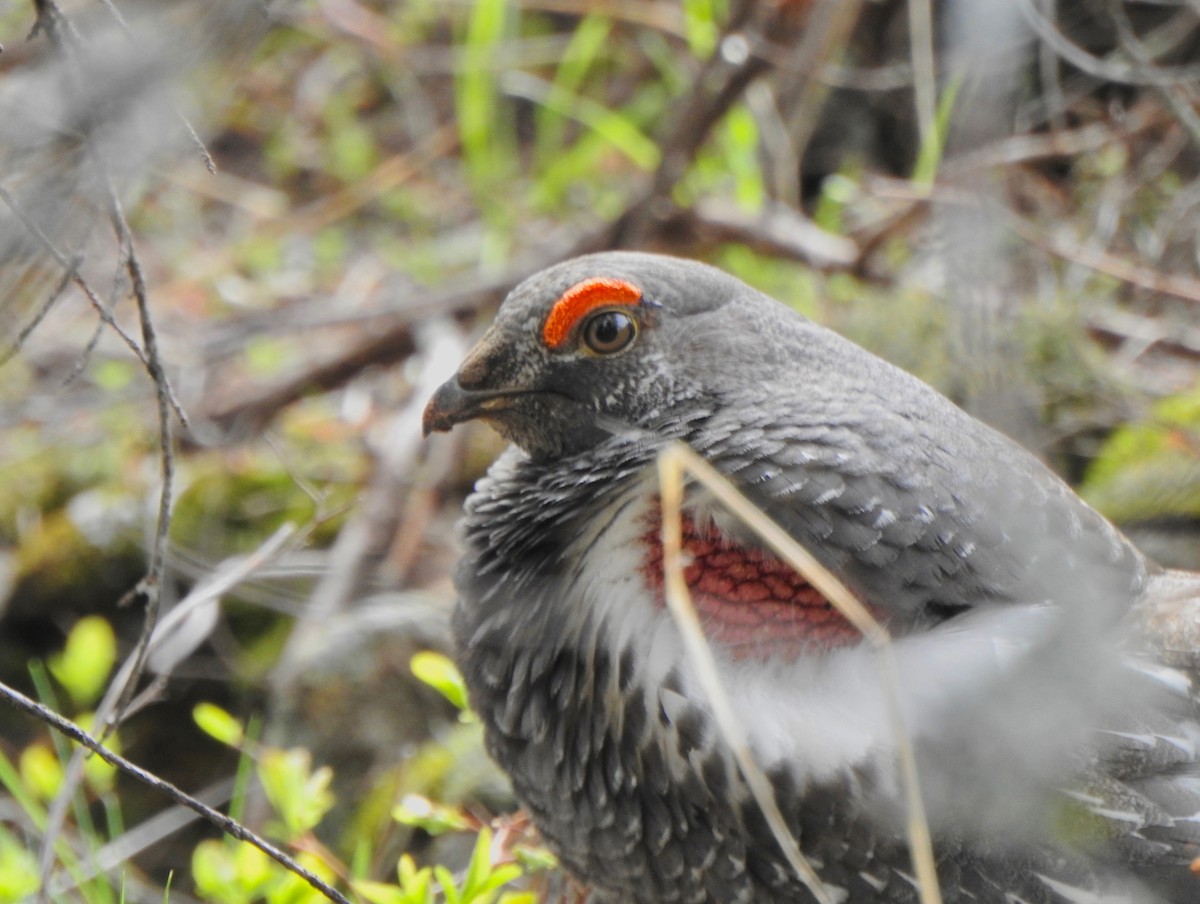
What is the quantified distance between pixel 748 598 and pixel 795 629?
95mm

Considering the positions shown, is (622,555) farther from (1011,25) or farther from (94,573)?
(94,573)

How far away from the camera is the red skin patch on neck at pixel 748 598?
2008 mm

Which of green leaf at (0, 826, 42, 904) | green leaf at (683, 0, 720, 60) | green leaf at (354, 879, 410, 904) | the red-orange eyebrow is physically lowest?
green leaf at (354, 879, 410, 904)

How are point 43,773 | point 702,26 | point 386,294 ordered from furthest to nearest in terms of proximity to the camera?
1. point 386,294
2. point 702,26
3. point 43,773

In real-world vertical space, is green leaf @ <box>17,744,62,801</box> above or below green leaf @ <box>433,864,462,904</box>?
above

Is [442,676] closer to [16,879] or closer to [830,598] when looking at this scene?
[16,879]

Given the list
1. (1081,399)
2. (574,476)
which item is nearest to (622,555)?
(574,476)

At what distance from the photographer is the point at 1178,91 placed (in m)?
4.21

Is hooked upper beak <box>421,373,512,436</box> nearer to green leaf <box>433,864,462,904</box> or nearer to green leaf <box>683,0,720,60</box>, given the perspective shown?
green leaf <box>433,864,462,904</box>

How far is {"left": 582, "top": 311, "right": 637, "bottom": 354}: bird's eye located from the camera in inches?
94.2

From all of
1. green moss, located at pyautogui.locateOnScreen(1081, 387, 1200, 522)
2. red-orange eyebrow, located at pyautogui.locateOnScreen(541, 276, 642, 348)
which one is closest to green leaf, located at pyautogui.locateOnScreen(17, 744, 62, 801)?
red-orange eyebrow, located at pyautogui.locateOnScreen(541, 276, 642, 348)

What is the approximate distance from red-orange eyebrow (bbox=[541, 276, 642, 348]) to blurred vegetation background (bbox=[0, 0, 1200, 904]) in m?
0.64

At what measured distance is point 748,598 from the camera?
205cm

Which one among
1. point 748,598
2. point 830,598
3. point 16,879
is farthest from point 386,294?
point 830,598
